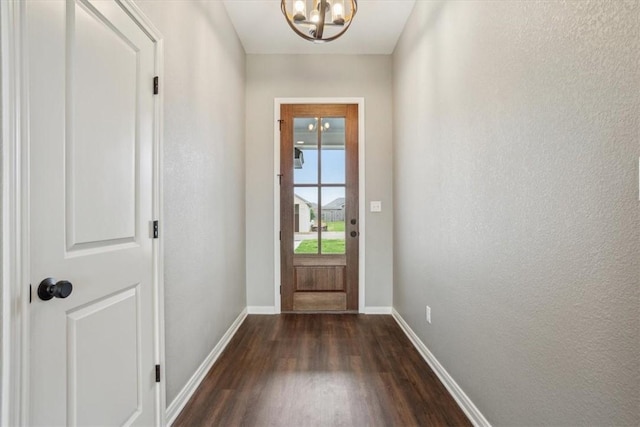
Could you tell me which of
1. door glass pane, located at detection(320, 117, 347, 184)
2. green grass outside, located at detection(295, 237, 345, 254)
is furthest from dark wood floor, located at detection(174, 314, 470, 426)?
door glass pane, located at detection(320, 117, 347, 184)

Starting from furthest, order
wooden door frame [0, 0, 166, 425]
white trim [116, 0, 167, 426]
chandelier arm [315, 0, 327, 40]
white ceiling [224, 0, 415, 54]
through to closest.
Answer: white ceiling [224, 0, 415, 54], chandelier arm [315, 0, 327, 40], white trim [116, 0, 167, 426], wooden door frame [0, 0, 166, 425]

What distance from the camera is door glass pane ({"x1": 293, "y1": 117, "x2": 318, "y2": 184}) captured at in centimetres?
358

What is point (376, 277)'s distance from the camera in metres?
3.56

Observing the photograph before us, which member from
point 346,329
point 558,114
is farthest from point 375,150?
point 558,114

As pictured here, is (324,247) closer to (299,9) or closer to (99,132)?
(299,9)

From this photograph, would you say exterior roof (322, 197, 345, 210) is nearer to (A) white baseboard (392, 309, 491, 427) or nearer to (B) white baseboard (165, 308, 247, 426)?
(A) white baseboard (392, 309, 491, 427)

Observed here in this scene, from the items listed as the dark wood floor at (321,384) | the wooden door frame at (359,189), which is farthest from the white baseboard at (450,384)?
the wooden door frame at (359,189)

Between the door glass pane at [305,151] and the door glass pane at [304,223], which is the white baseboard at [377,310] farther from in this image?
the door glass pane at [305,151]

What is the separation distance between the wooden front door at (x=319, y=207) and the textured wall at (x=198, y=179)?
63 centimetres

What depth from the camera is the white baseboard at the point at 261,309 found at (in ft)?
11.7

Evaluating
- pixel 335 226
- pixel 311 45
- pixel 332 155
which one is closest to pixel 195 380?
pixel 335 226

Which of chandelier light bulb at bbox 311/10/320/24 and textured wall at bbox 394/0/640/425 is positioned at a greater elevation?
chandelier light bulb at bbox 311/10/320/24

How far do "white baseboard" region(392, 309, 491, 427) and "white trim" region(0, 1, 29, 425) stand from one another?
6.31ft

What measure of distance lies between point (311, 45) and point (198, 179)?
6.99 ft
